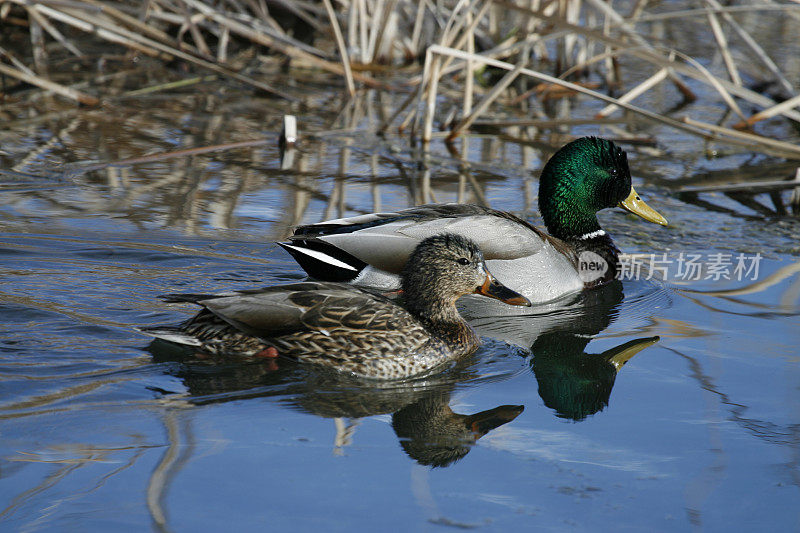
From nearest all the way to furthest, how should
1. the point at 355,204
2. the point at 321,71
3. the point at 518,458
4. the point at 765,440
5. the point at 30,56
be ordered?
the point at 518,458, the point at 765,440, the point at 355,204, the point at 30,56, the point at 321,71

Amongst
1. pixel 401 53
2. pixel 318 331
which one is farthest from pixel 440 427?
pixel 401 53

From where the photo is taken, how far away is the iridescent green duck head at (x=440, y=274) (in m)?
5.30

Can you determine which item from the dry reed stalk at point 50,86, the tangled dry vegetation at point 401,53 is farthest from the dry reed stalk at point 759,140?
the dry reed stalk at point 50,86

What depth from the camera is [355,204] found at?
7.61 m

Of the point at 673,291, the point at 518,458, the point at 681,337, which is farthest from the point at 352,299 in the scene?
the point at 673,291

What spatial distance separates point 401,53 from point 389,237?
6.42 meters

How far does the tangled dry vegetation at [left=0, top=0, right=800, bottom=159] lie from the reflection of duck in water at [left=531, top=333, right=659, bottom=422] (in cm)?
336

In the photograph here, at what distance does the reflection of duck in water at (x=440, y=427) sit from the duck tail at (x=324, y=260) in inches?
64.4

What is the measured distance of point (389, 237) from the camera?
6203 millimetres

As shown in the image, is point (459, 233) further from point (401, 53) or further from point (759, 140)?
point (401, 53)

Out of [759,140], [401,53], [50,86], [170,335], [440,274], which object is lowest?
[170,335]

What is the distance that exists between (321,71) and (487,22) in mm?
2065

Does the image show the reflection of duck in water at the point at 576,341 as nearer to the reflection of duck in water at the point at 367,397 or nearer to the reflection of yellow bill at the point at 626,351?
the reflection of yellow bill at the point at 626,351

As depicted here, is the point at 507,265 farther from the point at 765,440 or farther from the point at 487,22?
the point at 487,22
